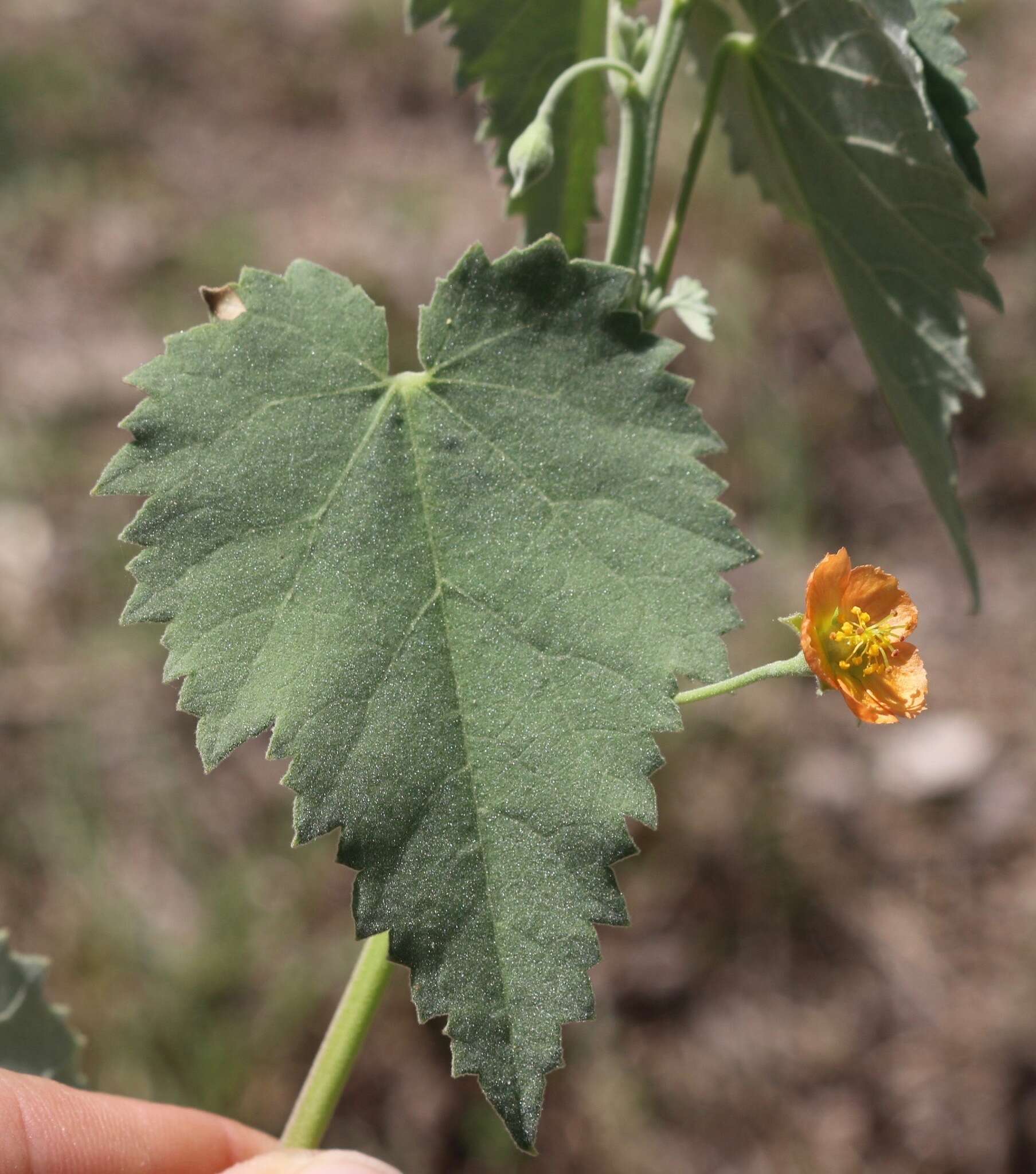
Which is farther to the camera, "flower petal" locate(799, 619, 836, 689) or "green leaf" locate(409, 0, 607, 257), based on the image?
"green leaf" locate(409, 0, 607, 257)

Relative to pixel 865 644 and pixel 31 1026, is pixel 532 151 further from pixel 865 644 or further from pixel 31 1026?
pixel 31 1026

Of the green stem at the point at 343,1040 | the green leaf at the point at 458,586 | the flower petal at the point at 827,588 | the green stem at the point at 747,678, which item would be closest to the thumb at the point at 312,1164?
the green stem at the point at 343,1040

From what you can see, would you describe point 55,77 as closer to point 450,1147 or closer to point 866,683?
point 450,1147

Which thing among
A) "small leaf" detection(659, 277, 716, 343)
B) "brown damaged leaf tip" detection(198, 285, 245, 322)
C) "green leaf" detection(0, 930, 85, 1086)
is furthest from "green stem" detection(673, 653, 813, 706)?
"green leaf" detection(0, 930, 85, 1086)

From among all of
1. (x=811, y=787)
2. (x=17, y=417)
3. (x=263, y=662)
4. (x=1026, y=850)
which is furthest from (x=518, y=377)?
(x=17, y=417)

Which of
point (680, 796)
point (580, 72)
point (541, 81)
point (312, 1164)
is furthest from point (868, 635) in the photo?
point (680, 796)

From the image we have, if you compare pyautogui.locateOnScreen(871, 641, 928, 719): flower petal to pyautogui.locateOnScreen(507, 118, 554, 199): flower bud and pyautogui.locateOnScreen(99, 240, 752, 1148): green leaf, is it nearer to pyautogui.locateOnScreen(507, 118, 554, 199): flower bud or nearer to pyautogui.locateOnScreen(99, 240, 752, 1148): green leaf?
→ pyautogui.locateOnScreen(99, 240, 752, 1148): green leaf
